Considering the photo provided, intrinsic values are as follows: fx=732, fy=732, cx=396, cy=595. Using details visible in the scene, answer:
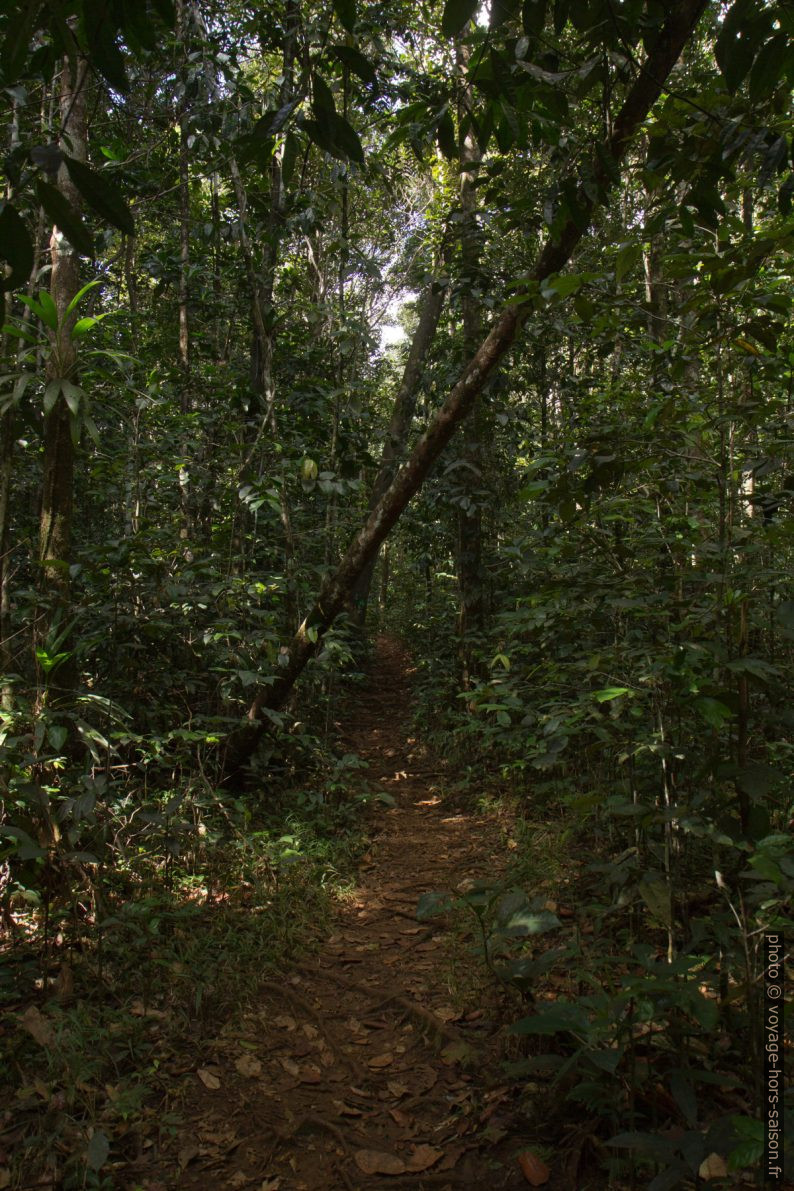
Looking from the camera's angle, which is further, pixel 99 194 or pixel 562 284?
pixel 562 284

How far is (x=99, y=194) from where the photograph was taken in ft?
4.98

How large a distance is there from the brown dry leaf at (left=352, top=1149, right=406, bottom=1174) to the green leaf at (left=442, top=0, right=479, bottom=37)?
3099mm

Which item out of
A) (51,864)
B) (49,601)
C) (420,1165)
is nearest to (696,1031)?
(420,1165)

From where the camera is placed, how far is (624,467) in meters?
2.49

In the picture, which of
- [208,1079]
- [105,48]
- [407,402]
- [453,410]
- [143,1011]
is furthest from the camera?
[407,402]

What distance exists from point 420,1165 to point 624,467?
2.29m

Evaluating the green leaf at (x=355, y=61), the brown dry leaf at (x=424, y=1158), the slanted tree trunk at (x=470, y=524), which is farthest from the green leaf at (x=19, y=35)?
the slanted tree trunk at (x=470, y=524)

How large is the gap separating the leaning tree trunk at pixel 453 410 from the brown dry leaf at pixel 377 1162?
2.71 meters

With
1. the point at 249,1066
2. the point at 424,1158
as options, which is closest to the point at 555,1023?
the point at 424,1158

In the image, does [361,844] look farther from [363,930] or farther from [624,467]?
[624,467]

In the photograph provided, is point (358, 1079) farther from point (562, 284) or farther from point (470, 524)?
point (470, 524)

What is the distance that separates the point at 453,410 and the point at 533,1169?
3.59 m

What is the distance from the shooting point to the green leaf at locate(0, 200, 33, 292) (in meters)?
1.45

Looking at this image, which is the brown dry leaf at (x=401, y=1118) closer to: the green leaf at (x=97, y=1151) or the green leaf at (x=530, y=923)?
the green leaf at (x=530, y=923)
